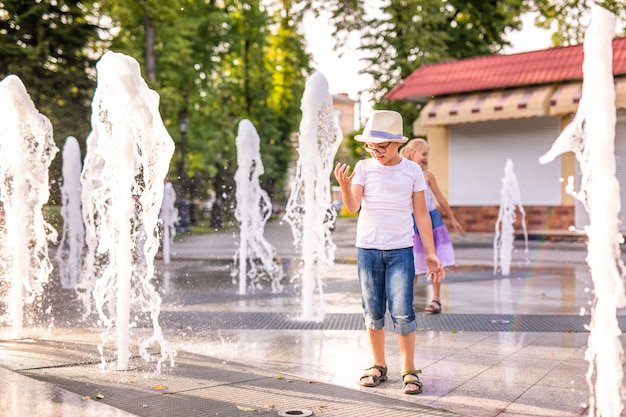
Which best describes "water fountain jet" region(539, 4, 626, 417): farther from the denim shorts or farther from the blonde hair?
the blonde hair

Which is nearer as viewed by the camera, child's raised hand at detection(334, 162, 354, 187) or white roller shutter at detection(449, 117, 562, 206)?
child's raised hand at detection(334, 162, 354, 187)

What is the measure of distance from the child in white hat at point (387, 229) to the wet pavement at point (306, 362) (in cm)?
36

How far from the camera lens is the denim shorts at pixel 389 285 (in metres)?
4.88

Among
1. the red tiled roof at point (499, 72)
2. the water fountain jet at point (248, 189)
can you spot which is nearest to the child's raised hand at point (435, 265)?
the water fountain jet at point (248, 189)

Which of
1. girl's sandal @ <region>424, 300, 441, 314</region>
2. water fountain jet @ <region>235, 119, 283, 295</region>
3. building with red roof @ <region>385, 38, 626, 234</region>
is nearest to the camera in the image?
girl's sandal @ <region>424, 300, 441, 314</region>

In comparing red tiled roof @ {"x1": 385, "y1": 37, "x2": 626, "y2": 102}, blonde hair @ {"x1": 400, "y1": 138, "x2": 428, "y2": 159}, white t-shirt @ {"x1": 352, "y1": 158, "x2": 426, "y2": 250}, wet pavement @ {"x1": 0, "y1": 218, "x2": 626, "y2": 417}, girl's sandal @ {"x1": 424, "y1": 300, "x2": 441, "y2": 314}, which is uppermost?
red tiled roof @ {"x1": 385, "y1": 37, "x2": 626, "y2": 102}

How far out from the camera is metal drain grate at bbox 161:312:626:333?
23.7ft

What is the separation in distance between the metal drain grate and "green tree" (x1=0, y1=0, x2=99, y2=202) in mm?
17929

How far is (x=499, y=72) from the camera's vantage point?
22.5 metres

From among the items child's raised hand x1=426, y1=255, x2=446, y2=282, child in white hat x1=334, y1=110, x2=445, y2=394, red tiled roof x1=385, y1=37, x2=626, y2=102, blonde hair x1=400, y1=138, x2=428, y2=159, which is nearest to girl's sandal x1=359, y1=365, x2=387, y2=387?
child in white hat x1=334, y1=110, x2=445, y2=394

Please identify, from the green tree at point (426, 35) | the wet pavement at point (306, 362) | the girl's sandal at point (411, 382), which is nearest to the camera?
the wet pavement at point (306, 362)

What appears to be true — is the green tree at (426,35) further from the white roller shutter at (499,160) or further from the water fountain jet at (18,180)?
the water fountain jet at (18,180)

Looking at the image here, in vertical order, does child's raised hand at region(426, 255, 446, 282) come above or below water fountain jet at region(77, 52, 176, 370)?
below

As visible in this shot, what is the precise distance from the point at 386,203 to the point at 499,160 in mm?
19288
